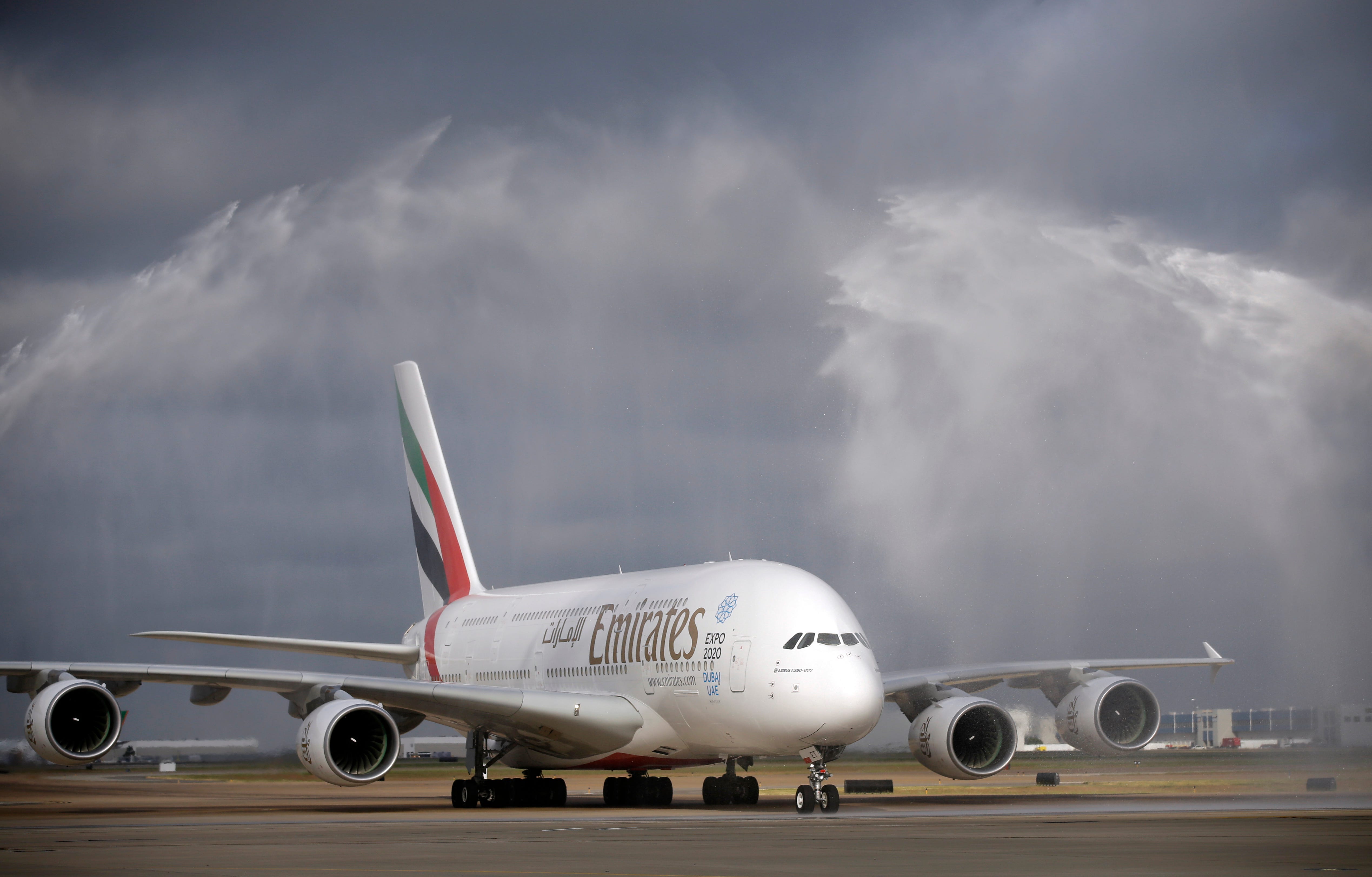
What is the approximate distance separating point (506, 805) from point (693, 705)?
629cm

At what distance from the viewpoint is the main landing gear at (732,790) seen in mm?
26078

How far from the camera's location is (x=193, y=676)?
25.5 meters

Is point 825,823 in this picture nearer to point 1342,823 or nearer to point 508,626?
point 1342,823

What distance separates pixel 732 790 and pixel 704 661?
3062mm

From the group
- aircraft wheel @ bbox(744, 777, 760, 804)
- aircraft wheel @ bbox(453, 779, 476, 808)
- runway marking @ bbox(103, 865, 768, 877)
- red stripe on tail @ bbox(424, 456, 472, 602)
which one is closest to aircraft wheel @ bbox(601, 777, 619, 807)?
aircraft wheel @ bbox(453, 779, 476, 808)

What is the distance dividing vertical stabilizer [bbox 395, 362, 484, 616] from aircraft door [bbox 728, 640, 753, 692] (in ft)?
47.7

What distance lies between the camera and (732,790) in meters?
A: 26.1

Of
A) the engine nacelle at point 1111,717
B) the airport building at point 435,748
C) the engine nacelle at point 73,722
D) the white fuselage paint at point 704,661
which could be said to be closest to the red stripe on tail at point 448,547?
the white fuselage paint at point 704,661

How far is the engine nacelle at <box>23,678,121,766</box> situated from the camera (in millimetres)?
24938

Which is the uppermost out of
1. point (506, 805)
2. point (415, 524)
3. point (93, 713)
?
point (415, 524)

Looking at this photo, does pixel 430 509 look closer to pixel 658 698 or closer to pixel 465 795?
pixel 465 795

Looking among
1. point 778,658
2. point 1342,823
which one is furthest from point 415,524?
point 1342,823

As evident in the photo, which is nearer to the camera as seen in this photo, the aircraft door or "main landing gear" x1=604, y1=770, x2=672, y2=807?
the aircraft door

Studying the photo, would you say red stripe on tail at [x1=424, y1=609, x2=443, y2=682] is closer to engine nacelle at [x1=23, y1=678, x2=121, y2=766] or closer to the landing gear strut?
the landing gear strut
